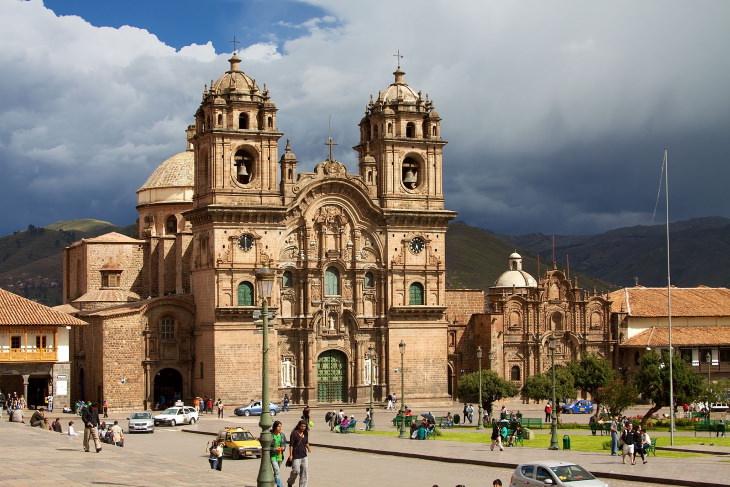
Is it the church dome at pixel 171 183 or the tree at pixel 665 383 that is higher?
the church dome at pixel 171 183

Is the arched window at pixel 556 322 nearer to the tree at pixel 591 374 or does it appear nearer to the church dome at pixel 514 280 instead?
the church dome at pixel 514 280

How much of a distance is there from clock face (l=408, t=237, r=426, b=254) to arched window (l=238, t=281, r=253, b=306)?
10468 millimetres

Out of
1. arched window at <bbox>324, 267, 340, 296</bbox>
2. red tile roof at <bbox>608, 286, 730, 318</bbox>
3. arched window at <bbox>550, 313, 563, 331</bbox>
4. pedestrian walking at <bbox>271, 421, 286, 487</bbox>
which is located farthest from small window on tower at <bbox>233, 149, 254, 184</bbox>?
pedestrian walking at <bbox>271, 421, 286, 487</bbox>

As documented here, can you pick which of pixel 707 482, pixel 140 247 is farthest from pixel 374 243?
pixel 707 482

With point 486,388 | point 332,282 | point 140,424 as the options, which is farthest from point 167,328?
point 486,388

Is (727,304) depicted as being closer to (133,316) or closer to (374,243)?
(374,243)

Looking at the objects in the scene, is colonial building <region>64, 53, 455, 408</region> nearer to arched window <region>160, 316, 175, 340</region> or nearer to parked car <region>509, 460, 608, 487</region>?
arched window <region>160, 316, 175, 340</region>

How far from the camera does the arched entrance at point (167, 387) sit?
75.4m

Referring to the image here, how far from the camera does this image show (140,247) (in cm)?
8488

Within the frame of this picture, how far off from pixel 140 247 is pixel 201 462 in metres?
41.3

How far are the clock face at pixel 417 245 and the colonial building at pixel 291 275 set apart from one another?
0.06 m

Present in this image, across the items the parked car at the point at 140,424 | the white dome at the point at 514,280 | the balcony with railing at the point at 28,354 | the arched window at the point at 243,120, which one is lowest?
the parked car at the point at 140,424

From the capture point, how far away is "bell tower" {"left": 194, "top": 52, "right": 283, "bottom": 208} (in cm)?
7431

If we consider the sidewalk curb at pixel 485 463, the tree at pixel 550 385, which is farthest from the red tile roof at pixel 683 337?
the sidewalk curb at pixel 485 463
